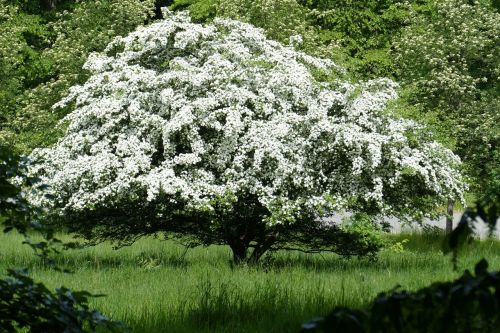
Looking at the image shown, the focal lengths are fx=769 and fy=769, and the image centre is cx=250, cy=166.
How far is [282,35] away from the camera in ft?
68.6

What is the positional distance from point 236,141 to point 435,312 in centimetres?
896

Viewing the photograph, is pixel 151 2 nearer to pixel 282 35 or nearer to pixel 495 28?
pixel 282 35

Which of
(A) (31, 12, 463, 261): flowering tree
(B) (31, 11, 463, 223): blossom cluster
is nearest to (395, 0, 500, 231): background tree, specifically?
(A) (31, 12, 463, 261): flowering tree

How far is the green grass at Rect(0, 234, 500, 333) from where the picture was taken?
685 cm

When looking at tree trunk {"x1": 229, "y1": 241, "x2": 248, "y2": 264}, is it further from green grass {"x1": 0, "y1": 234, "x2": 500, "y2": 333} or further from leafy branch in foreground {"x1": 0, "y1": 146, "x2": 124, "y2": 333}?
leafy branch in foreground {"x1": 0, "y1": 146, "x2": 124, "y2": 333}

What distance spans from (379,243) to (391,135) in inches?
65.1

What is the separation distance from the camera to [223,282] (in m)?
8.71

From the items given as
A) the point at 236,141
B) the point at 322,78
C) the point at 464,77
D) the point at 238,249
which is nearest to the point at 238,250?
the point at 238,249

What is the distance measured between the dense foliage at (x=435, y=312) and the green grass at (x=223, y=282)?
145 inches

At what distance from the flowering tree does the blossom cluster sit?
2cm

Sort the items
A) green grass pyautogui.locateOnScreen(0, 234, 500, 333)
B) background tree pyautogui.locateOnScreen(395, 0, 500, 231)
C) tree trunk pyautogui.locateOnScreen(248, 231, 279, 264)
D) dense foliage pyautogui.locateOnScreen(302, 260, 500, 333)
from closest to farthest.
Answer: dense foliage pyautogui.locateOnScreen(302, 260, 500, 333) < green grass pyautogui.locateOnScreen(0, 234, 500, 333) < tree trunk pyautogui.locateOnScreen(248, 231, 279, 264) < background tree pyautogui.locateOnScreen(395, 0, 500, 231)

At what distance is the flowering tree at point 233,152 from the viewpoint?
10938 mm

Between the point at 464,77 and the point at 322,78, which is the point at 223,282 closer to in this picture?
the point at 322,78

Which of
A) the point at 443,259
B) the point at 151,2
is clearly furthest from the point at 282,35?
the point at 443,259
